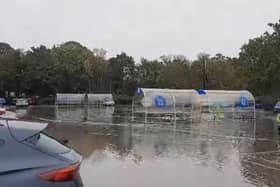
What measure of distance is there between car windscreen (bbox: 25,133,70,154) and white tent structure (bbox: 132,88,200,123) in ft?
94.9

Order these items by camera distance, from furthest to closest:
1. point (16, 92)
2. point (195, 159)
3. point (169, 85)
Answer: point (16, 92), point (169, 85), point (195, 159)

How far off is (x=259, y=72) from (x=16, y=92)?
45509mm

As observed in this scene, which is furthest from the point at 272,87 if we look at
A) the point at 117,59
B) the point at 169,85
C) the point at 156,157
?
the point at 156,157

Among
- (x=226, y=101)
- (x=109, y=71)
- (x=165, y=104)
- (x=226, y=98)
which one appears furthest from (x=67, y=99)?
(x=165, y=104)

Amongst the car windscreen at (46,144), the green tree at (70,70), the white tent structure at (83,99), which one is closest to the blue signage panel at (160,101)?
the car windscreen at (46,144)

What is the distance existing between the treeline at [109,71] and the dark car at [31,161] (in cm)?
6433

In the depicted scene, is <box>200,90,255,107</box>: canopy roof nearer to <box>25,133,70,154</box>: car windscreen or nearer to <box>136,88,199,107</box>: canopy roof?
<box>136,88,199,107</box>: canopy roof

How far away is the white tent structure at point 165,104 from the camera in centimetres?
3694

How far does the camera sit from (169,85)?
83375 mm

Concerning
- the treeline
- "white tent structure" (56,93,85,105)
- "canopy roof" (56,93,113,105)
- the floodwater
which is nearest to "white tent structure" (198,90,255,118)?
the floodwater

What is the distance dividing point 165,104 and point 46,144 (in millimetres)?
33140

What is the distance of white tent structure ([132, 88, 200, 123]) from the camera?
36938 mm

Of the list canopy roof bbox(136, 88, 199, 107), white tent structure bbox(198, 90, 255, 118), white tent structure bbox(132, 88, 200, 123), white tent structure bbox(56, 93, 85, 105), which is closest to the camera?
canopy roof bbox(136, 88, 199, 107)

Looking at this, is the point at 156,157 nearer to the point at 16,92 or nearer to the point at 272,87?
the point at 272,87
